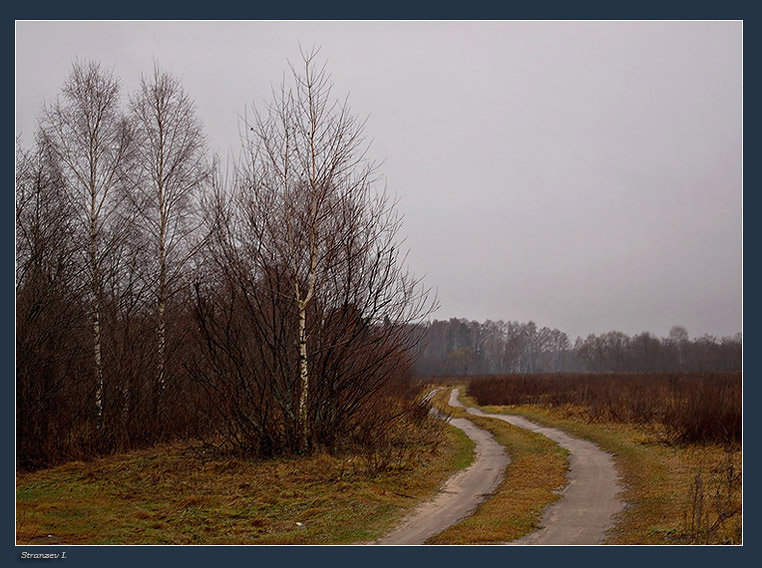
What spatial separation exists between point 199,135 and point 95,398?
6.82 m

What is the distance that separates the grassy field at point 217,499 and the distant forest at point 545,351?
3.74 m

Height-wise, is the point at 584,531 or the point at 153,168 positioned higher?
the point at 153,168

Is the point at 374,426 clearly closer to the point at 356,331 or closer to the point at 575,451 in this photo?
the point at 356,331

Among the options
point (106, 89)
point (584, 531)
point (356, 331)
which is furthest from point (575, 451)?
point (106, 89)

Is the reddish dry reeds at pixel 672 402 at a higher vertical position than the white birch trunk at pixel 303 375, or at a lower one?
lower

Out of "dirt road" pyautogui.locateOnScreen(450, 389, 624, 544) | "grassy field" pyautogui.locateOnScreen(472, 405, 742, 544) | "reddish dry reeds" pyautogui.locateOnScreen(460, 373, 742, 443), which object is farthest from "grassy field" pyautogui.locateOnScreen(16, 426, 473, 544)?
"reddish dry reeds" pyautogui.locateOnScreen(460, 373, 742, 443)

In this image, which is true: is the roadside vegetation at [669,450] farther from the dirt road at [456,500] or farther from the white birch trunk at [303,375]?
the white birch trunk at [303,375]

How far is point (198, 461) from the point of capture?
11406mm

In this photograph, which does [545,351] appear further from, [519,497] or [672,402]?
[519,497]

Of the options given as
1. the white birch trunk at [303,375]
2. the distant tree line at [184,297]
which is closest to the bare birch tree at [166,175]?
the distant tree line at [184,297]

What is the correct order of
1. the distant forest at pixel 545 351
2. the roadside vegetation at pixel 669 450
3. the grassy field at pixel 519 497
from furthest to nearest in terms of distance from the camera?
the distant forest at pixel 545 351 → the grassy field at pixel 519 497 → the roadside vegetation at pixel 669 450

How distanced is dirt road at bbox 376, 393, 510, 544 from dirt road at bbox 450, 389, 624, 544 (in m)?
1.08

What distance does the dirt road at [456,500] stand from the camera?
24.2 feet

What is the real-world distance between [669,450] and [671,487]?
354 cm
